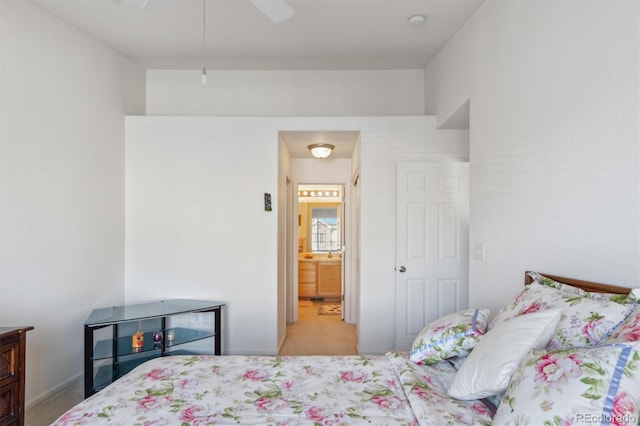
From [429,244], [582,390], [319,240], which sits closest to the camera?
[582,390]

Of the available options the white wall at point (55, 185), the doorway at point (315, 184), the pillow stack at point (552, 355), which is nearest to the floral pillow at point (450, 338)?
the pillow stack at point (552, 355)

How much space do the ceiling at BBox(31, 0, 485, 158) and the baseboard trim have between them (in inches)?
109

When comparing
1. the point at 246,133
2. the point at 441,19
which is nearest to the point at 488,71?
the point at 441,19

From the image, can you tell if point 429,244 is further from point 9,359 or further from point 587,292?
point 9,359

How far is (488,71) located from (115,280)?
3631mm

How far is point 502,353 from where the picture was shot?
1209 millimetres

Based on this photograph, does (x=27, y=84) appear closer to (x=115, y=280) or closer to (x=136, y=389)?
(x=115, y=280)

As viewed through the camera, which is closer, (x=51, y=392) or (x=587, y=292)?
(x=587, y=292)

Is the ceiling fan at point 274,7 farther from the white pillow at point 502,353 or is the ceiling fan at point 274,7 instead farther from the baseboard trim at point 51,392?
the baseboard trim at point 51,392

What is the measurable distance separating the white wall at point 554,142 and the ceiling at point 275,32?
56cm

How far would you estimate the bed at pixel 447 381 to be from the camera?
919mm

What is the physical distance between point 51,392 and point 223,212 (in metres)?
1.94

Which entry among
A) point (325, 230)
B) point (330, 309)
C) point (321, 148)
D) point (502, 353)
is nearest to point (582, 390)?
point (502, 353)

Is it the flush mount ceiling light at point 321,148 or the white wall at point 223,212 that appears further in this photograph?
the flush mount ceiling light at point 321,148
